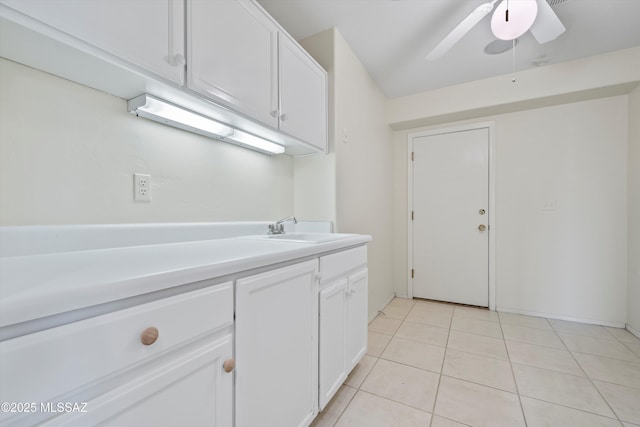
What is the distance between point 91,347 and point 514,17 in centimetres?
236

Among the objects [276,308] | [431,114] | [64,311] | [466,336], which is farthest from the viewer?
[431,114]

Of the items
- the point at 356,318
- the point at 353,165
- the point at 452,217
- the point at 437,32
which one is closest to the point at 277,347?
the point at 356,318

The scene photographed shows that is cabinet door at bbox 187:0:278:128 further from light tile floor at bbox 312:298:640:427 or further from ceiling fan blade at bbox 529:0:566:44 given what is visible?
light tile floor at bbox 312:298:640:427

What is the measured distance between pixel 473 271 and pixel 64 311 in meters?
3.22

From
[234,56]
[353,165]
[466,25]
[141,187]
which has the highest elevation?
[466,25]

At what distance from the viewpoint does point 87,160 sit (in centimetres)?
96

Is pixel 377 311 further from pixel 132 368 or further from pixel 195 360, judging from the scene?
pixel 132 368

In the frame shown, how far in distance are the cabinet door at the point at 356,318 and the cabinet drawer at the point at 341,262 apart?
2.7 inches

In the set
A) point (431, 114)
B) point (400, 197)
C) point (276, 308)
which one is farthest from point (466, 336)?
point (431, 114)

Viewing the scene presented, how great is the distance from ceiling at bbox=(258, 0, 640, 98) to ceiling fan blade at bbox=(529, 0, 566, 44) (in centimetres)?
20

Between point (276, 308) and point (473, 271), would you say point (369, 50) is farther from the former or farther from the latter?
point (473, 271)

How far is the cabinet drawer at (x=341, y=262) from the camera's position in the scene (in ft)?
3.94

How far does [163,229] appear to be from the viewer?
112cm

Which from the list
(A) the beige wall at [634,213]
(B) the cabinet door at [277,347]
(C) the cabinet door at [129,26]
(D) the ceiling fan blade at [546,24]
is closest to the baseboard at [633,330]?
(A) the beige wall at [634,213]
